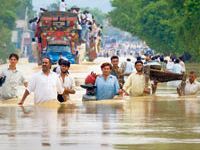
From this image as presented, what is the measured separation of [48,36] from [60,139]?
7511cm

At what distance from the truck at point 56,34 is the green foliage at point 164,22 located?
870 centimetres

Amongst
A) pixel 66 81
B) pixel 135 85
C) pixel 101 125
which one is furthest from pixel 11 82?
pixel 101 125

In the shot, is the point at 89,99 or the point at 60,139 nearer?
the point at 60,139

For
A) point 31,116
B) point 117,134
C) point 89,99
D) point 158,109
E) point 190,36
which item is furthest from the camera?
point 190,36

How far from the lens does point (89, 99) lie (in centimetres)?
2291

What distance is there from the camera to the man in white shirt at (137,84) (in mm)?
24828

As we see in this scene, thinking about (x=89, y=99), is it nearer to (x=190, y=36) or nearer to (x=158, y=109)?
(x=158, y=109)

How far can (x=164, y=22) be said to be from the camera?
336ft

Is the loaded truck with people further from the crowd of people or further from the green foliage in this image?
the crowd of people

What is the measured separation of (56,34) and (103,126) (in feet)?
240

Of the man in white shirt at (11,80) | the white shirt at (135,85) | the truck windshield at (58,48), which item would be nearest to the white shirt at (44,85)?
the man in white shirt at (11,80)

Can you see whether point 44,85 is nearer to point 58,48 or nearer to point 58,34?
point 58,34

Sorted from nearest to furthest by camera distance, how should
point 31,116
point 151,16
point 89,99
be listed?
1. point 31,116
2. point 89,99
3. point 151,16

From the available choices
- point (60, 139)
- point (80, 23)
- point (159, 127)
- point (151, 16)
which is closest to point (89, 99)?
point (159, 127)
